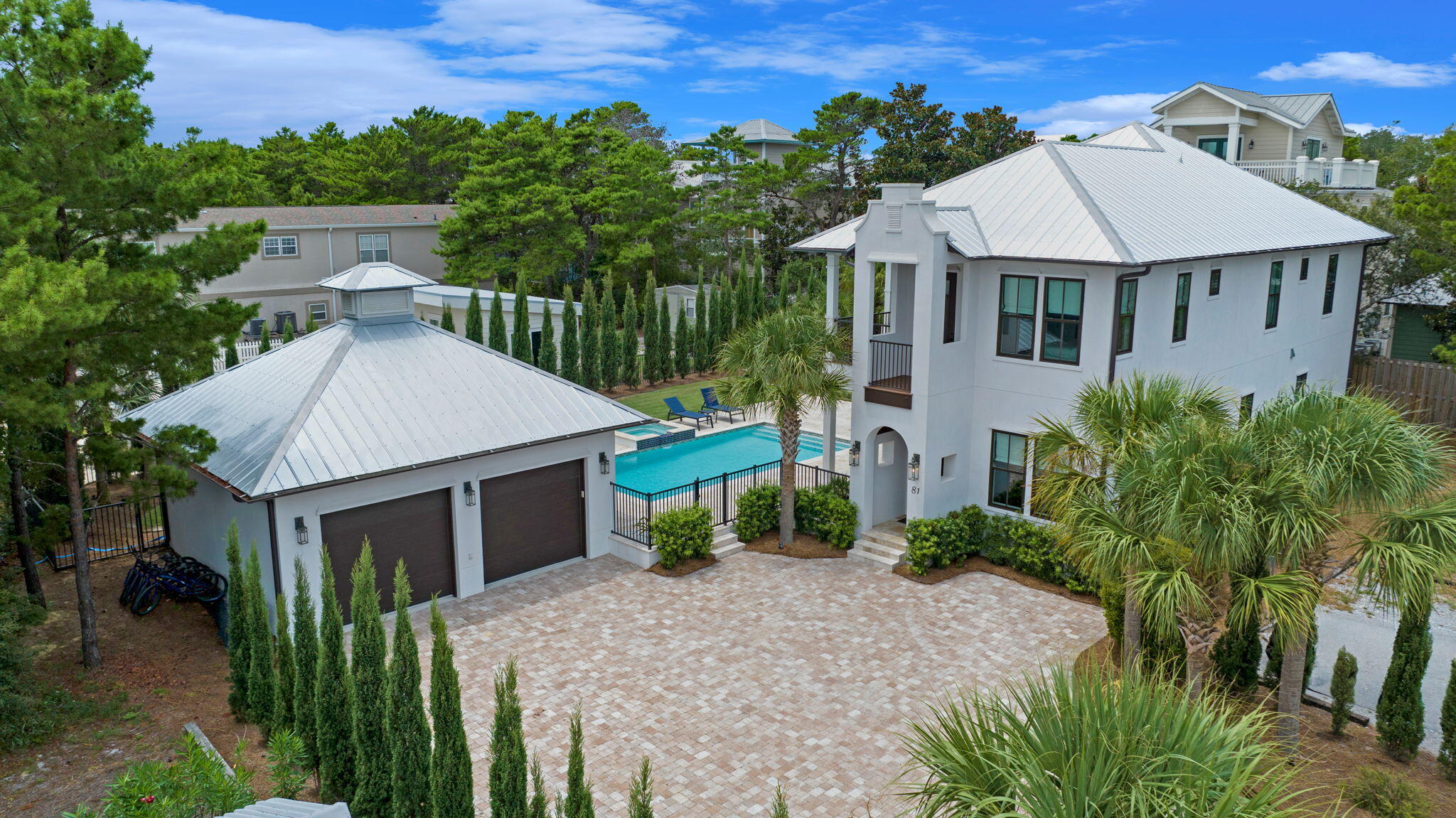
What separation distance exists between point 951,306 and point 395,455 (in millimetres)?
10962

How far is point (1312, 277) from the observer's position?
2522 cm

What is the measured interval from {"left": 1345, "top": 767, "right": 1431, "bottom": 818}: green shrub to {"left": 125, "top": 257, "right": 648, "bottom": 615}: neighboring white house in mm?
12352

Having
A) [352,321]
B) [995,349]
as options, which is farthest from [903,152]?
[352,321]

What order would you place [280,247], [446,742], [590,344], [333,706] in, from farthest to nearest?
[280,247], [590,344], [333,706], [446,742]

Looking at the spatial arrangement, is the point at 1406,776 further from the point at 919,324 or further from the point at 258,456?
the point at 258,456

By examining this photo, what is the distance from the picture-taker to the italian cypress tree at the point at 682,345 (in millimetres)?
37812

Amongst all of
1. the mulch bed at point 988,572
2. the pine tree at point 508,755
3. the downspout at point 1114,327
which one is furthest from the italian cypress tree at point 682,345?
the pine tree at point 508,755

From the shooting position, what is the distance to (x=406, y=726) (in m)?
9.55

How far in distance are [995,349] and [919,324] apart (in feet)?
5.98

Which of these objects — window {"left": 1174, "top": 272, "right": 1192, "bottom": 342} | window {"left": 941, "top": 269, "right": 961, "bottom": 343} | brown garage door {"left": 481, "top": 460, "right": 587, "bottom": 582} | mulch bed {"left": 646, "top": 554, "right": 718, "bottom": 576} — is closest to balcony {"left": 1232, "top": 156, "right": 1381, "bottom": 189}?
window {"left": 1174, "top": 272, "right": 1192, "bottom": 342}

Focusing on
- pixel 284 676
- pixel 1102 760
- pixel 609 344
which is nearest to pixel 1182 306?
pixel 1102 760

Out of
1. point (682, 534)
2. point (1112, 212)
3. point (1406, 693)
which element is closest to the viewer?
point (1406, 693)

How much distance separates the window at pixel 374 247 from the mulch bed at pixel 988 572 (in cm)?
3551

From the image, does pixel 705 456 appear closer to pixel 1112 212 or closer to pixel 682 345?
pixel 682 345
